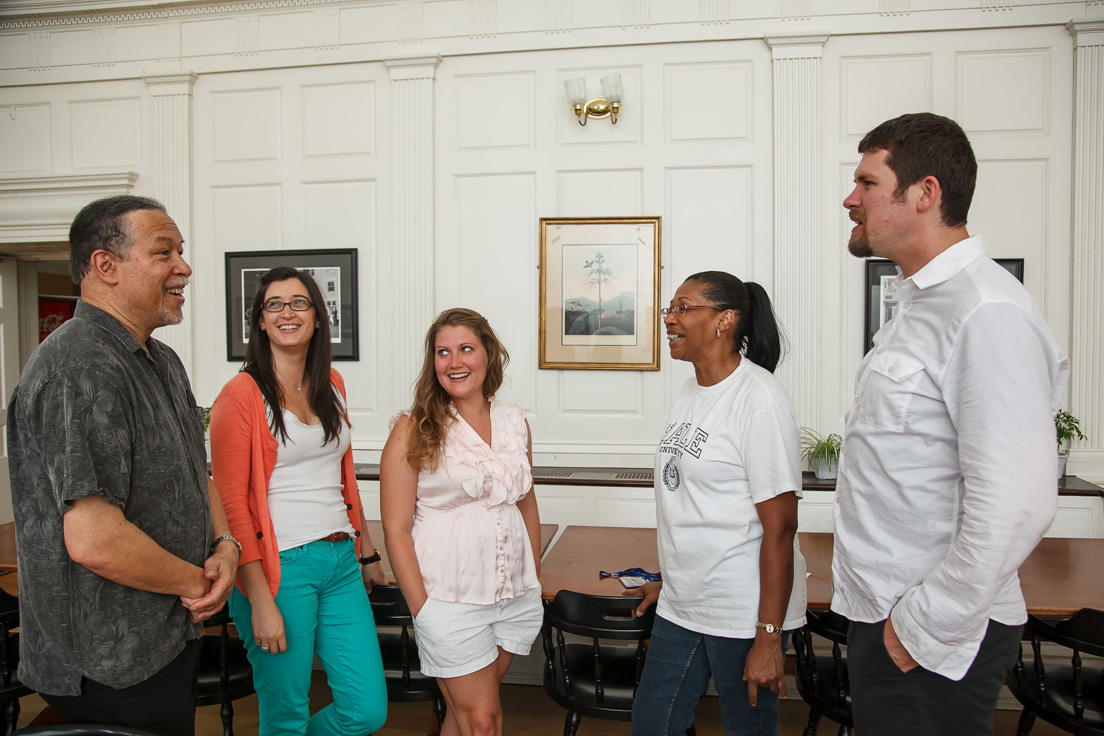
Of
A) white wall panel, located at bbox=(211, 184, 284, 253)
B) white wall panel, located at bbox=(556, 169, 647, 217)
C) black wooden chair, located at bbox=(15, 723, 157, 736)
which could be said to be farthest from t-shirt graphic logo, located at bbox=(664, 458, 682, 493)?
white wall panel, located at bbox=(211, 184, 284, 253)

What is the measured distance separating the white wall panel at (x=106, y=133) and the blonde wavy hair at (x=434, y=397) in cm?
396

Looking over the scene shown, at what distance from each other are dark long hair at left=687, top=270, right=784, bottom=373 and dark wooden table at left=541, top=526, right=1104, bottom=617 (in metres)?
0.80

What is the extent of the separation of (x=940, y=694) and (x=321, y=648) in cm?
162

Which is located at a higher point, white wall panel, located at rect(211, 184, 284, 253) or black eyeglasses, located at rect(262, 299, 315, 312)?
white wall panel, located at rect(211, 184, 284, 253)

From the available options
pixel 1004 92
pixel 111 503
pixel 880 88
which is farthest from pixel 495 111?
pixel 111 503

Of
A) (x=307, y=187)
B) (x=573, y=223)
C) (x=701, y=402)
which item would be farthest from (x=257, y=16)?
(x=701, y=402)

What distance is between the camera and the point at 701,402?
6.37ft

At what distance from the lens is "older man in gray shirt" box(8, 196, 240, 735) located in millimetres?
1337

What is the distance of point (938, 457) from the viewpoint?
1.29m

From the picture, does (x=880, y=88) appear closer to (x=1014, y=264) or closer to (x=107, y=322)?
(x=1014, y=264)

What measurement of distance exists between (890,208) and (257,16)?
4.71 meters

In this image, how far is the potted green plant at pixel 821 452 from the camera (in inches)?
162

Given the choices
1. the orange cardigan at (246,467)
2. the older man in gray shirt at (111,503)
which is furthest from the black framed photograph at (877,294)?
the older man in gray shirt at (111,503)

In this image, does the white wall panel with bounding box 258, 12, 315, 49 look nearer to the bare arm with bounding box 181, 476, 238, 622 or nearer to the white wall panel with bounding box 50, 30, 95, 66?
the white wall panel with bounding box 50, 30, 95, 66
